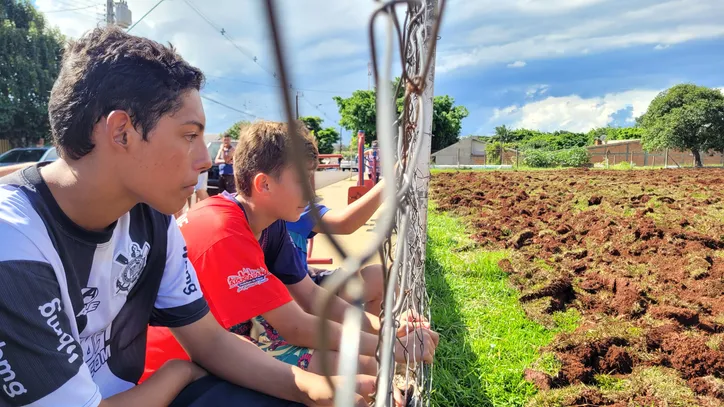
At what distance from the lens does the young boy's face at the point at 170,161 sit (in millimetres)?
1198

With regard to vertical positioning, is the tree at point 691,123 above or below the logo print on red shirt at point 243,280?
above

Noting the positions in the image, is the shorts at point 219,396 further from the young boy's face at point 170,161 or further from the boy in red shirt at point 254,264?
the young boy's face at point 170,161

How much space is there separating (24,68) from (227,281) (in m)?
22.3

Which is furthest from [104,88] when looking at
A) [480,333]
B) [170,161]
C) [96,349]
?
[480,333]

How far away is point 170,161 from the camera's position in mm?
1223

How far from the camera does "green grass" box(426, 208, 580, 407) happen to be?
2.60 metres

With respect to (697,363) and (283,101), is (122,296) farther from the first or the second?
(697,363)

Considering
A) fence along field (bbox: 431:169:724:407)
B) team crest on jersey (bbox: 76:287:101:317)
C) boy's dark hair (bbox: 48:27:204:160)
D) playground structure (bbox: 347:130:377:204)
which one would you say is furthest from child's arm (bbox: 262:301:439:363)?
playground structure (bbox: 347:130:377:204)

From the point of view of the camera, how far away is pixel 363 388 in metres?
1.53

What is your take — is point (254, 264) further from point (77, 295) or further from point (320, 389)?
point (77, 295)

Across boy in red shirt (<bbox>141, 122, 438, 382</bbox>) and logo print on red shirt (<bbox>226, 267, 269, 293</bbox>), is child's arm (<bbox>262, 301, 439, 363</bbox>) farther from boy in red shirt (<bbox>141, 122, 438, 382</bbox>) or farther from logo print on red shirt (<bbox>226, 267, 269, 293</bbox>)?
logo print on red shirt (<bbox>226, 267, 269, 293</bbox>)

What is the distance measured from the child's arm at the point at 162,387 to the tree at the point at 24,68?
20886 millimetres

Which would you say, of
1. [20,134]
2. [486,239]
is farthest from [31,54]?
[486,239]

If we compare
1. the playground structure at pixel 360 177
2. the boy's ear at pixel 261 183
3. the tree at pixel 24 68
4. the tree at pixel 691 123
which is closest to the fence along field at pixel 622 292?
the playground structure at pixel 360 177
